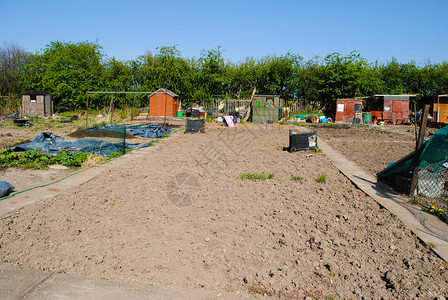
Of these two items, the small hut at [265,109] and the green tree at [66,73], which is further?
the green tree at [66,73]

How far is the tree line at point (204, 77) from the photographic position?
3173cm

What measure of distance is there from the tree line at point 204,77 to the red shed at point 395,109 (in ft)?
9.78

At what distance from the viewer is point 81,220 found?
5355 millimetres

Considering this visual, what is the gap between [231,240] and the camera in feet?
15.6

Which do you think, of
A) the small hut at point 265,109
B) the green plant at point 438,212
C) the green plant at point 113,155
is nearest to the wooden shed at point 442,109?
the small hut at point 265,109

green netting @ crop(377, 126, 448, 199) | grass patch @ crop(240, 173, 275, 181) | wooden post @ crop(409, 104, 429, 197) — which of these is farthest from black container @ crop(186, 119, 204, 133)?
wooden post @ crop(409, 104, 429, 197)

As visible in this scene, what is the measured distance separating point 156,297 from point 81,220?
2.39 m

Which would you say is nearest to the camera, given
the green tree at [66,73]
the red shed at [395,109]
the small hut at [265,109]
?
the small hut at [265,109]

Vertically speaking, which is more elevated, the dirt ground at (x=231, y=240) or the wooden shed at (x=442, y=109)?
the wooden shed at (x=442, y=109)

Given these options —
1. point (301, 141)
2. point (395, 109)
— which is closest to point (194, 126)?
point (301, 141)

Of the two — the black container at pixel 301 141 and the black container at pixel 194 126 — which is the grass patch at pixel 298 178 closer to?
the black container at pixel 301 141

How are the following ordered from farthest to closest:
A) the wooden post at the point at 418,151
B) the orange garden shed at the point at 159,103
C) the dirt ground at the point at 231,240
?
the orange garden shed at the point at 159,103, the wooden post at the point at 418,151, the dirt ground at the point at 231,240

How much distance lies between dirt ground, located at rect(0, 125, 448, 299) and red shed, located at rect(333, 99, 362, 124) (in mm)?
23319

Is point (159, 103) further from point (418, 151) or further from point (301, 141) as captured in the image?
point (418, 151)
